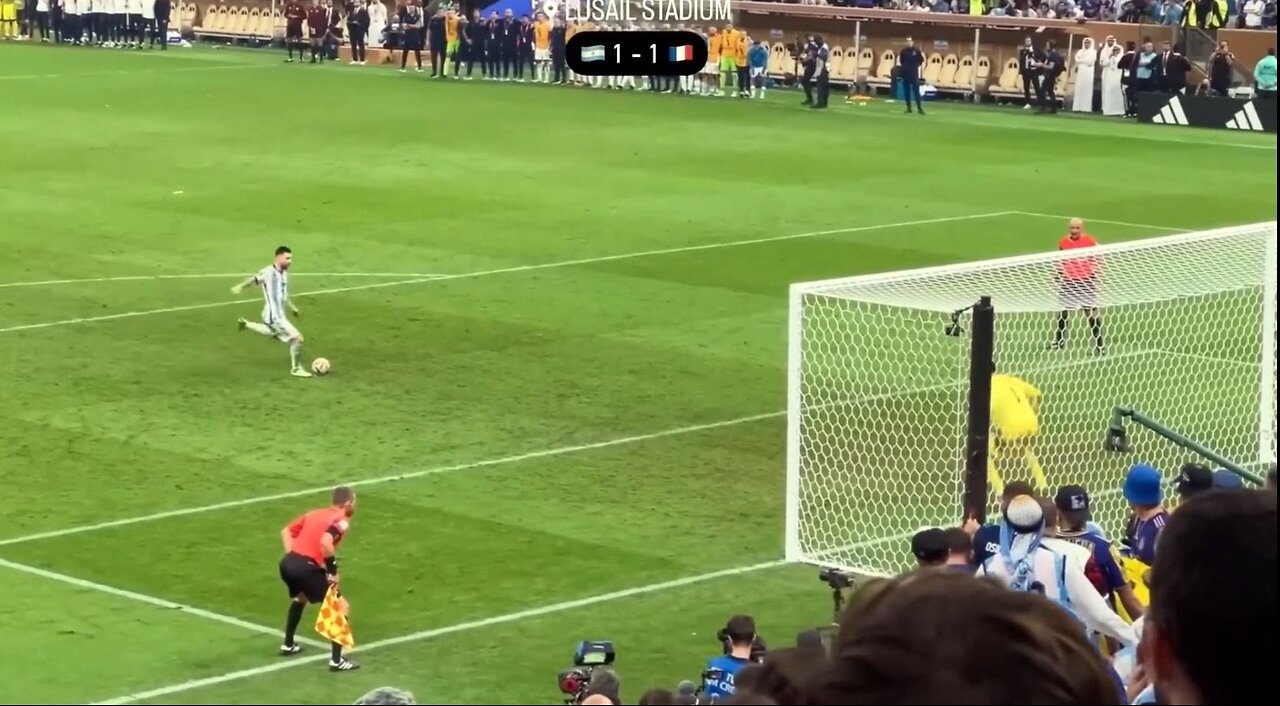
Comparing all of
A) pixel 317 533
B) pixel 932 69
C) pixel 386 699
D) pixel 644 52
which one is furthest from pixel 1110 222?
pixel 386 699

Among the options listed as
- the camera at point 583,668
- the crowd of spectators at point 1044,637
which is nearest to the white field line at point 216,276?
the camera at point 583,668

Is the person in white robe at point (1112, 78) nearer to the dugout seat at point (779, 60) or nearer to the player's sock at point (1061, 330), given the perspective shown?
the dugout seat at point (779, 60)

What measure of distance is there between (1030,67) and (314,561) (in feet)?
136

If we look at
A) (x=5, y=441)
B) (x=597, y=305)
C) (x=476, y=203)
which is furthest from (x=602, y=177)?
(x=5, y=441)

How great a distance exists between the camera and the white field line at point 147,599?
15.4 meters

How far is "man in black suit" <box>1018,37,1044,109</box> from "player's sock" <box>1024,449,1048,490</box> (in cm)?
3644

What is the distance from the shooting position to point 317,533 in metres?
Answer: 14.8

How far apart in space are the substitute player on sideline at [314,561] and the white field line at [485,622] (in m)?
0.27

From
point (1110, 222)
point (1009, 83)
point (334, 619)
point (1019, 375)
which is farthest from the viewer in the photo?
point (1009, 83)

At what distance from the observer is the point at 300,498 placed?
19328 mm

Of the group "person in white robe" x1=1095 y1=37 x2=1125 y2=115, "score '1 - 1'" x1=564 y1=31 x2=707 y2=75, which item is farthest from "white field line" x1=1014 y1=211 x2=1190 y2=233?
"score '1 - 1'" x1=564 y1=31 x2=707 y2=75

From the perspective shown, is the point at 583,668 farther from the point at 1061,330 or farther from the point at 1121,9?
the point at 1121,9

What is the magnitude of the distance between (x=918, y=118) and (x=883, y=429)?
31.9 meters

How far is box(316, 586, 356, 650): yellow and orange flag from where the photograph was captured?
14.3m
